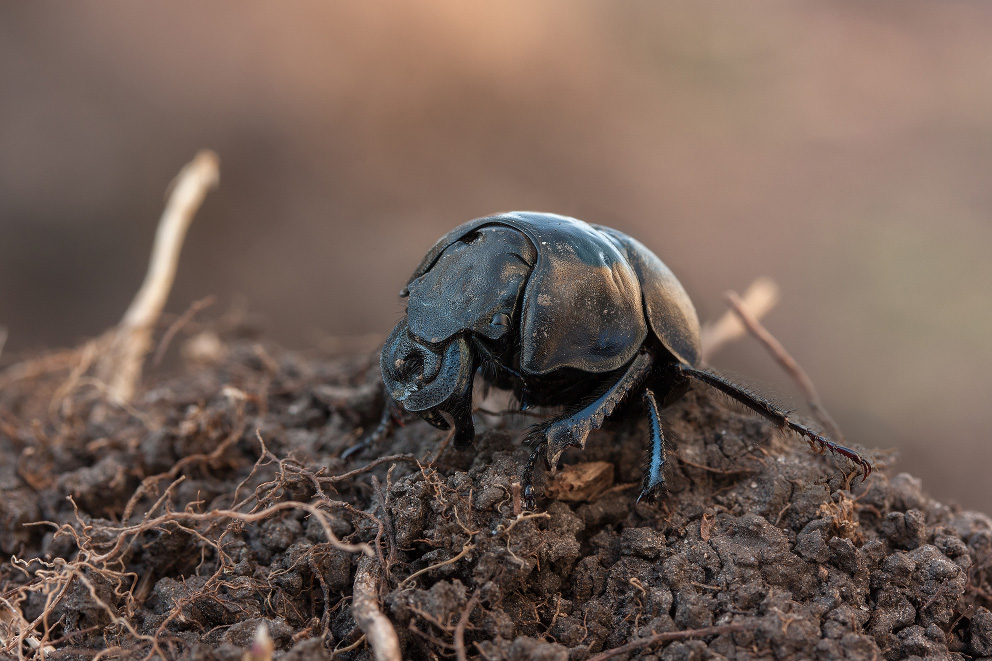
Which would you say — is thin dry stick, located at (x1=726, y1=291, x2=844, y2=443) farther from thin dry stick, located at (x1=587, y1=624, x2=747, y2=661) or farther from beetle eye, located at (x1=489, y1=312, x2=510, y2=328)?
beetle eye, located at (x1=489, y1=312, x2=510, y2=328)

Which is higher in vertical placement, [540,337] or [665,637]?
[540,337]

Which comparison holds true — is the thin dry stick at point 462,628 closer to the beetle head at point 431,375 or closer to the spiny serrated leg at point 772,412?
the beetle head at point 431,375

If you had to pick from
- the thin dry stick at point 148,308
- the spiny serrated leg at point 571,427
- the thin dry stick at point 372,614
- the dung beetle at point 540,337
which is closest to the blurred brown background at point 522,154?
the thin dry stick at point 148,308

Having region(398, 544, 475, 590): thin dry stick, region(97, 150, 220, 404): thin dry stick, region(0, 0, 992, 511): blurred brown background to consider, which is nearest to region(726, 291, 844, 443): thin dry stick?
region(398, 544, 475, 590): thin dry stick

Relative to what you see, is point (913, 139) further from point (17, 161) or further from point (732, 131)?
point (17, 161)

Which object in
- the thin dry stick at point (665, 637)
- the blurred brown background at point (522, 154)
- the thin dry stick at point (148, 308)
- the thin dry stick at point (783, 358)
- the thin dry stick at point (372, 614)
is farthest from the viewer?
the blurred brown background at point (522, 154)

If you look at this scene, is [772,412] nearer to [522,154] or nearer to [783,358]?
[783,358]

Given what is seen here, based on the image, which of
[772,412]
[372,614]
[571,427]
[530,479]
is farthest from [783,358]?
[372,614]
